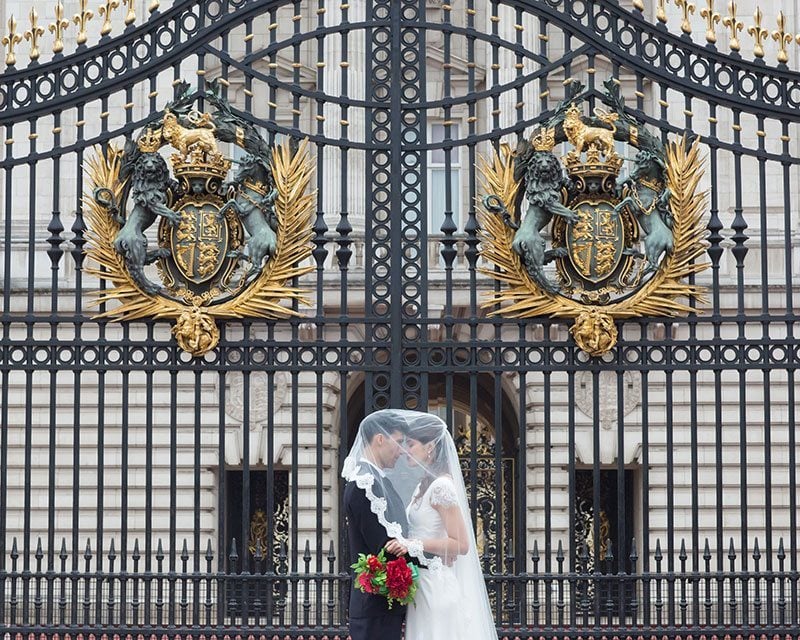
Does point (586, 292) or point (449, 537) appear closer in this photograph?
point (449, 537)

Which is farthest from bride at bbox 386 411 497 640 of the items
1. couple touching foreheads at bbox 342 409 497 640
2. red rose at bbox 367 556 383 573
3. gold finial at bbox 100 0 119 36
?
gold finial at bbox 100 0 119 36

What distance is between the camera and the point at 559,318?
36.9 feet

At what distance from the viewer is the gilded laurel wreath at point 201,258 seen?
1118 centimetres

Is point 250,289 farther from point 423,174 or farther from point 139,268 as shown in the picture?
point 423,174

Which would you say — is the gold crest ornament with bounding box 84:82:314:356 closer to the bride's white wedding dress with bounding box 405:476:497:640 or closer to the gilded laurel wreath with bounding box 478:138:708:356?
the gilded laurel wreath with bounding box 478:138:708:356

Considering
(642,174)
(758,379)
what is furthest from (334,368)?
(758,379)

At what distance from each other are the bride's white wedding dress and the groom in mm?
87

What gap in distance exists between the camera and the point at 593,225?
11.2m

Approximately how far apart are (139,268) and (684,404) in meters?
10.5

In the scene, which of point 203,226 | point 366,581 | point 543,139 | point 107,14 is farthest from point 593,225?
point 107,14

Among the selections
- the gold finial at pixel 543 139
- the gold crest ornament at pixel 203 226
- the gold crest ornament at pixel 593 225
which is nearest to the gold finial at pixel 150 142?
the gold crest ornament at pixel 203 226

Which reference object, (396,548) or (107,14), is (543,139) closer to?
(107,14)

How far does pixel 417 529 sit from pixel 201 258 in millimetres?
2950

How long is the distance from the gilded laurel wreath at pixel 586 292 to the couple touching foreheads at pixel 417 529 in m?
2.01
